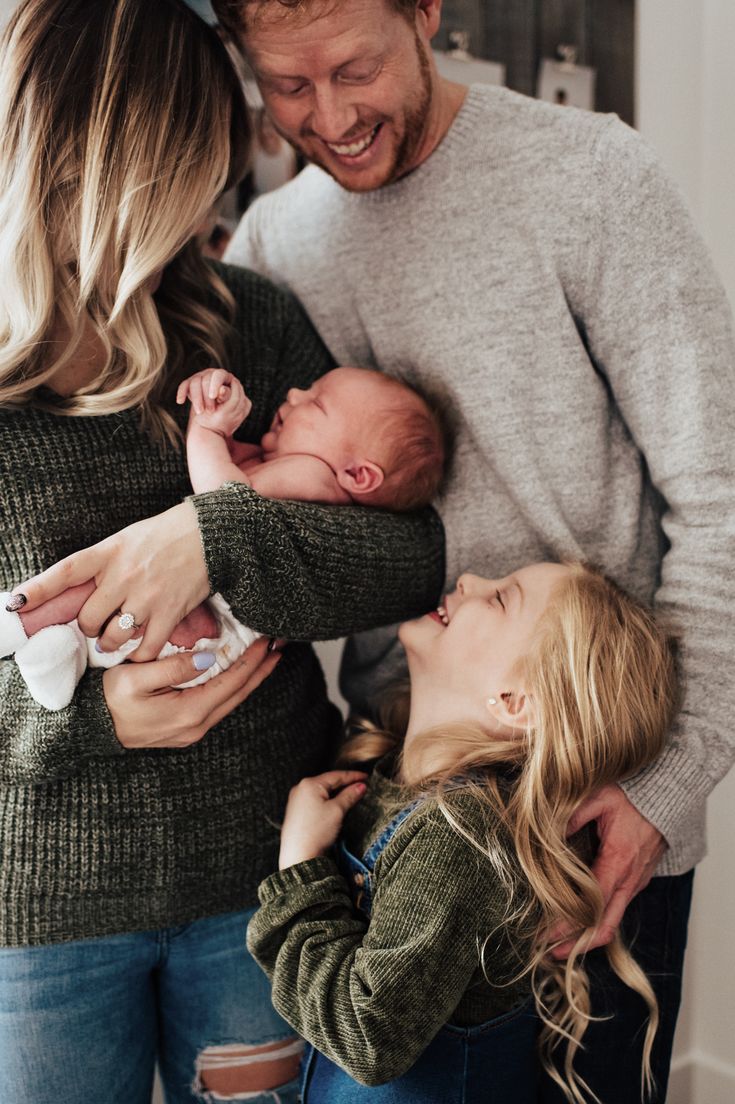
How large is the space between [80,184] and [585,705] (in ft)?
3.05

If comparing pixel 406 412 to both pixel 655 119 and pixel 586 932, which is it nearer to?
pixel 586 932

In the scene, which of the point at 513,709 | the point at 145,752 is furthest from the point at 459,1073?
the point at 145,752

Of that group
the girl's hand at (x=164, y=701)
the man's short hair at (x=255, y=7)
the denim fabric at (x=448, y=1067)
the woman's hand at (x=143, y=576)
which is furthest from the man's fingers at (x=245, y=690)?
the man's short hair at (x=255, y=7)

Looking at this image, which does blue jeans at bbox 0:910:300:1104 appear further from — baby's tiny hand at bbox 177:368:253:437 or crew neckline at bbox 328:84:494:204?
crew neckline at bbox 328:84:494:204

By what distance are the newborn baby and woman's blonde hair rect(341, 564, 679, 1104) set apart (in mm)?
299

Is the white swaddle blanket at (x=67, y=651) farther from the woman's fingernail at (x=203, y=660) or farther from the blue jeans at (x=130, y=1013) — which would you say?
the blue jeans at (x=130, y=1013)

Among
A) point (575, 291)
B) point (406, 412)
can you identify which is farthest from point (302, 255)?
point (575, 291)

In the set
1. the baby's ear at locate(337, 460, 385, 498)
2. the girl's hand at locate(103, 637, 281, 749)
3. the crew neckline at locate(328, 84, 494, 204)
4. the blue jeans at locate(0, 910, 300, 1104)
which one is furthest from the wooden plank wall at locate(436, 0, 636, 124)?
the blue jeans at locate(0, 910, 300, 1104)

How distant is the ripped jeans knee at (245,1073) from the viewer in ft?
4.60

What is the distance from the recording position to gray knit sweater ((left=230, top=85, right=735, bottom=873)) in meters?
1.38

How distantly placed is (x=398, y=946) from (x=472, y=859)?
0.14 meters

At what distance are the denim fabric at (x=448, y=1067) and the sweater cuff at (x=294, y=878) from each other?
55mm

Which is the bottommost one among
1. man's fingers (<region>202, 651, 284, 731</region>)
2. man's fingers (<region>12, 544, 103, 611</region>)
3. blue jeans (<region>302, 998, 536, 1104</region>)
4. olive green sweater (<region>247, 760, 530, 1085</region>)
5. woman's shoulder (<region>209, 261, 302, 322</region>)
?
blue jeans (<region>302, 998, 536, 1104</region>)

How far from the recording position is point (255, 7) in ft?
4.34
